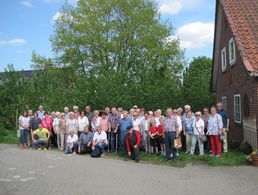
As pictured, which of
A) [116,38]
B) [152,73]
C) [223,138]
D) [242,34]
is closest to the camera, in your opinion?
[223,138]

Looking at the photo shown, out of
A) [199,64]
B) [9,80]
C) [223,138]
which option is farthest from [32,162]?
[199,64]

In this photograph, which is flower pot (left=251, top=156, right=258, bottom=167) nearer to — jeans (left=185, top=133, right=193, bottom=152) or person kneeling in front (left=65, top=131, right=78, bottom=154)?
jeans (left=185, top=133, right=193, bottom=152)

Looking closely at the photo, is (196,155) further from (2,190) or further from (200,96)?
(200,96)

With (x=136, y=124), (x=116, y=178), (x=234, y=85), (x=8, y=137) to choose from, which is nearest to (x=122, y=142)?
(x=136, y=124)

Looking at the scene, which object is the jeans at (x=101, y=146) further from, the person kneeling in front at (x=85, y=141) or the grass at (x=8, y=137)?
the grass at (x=8, y=137)

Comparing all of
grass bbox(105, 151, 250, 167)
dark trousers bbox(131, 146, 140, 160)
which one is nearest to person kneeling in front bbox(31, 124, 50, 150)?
dark trousers bbox(131, 146, 140, 160)

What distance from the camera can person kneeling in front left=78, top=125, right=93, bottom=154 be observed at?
14.8m

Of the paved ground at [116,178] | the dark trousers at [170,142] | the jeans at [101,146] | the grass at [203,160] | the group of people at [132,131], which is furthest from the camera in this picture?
the jeans at [101,146]

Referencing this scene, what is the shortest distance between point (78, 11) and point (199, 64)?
17506 mm

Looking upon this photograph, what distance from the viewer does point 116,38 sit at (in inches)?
1393

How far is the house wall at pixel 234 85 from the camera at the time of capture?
1341 centimetres

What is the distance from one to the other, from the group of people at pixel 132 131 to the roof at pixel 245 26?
6.79 ft

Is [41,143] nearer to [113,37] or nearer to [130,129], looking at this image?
[130,129]

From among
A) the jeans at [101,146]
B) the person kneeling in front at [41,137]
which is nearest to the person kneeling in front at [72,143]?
the jeans at [101,146]
